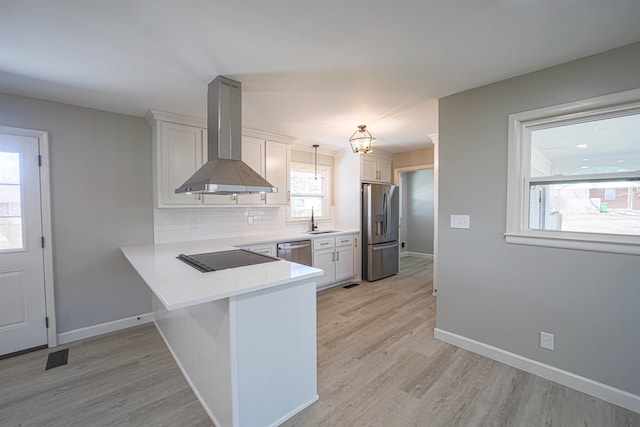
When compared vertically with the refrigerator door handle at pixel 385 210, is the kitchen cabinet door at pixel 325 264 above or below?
below

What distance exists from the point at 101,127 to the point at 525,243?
432 centimetres

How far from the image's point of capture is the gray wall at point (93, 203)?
8.82 feet

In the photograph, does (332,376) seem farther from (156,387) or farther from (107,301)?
(107,301)

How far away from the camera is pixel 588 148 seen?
6.62ft

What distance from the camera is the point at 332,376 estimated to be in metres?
2.15

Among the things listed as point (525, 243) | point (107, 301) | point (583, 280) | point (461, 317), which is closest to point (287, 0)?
point (525, 243)

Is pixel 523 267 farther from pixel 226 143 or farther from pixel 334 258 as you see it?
pixel 226 143

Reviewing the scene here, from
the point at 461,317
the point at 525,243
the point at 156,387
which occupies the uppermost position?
the point at 525,243

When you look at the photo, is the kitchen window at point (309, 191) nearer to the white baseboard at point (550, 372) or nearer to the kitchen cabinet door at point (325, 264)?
the kitchen cabinet door at point (325, 264)

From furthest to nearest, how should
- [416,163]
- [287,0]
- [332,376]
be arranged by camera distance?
[416,163], [332,376], [287,0]

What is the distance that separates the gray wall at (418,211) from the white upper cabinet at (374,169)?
5.34 ft

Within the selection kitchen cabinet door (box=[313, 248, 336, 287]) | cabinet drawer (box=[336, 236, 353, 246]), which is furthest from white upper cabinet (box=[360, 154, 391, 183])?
kitchen cabinet door (box=[313, 248, 336, 287])

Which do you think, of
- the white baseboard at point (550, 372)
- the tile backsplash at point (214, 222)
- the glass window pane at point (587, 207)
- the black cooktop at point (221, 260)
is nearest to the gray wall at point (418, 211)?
the tile backsplash at point (214, 222)

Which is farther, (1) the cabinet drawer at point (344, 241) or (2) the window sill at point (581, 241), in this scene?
(1) the cabinet drawer at point (344, 241)
